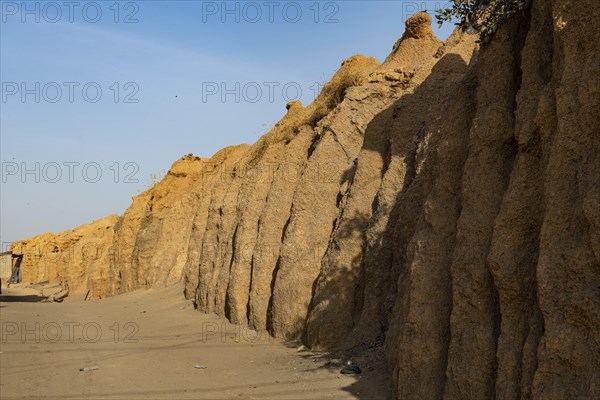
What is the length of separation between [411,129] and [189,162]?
20298 mm

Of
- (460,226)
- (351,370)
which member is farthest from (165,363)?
(460,226)

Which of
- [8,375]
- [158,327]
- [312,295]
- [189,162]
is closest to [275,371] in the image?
[312,295]

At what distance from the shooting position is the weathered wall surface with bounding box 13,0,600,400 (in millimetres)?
4895

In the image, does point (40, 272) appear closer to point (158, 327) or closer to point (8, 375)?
point (158, 327)

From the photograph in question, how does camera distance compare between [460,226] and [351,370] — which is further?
[351,370]

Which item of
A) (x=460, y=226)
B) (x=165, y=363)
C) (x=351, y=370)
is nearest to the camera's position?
(x=460, y=226)

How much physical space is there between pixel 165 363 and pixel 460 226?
582cm

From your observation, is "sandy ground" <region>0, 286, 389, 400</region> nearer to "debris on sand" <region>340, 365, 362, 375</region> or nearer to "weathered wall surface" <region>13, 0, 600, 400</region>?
"debris on sand" <region>340, 365, 362, 375</region>

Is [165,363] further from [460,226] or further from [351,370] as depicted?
[460,226]

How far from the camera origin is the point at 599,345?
443 cm

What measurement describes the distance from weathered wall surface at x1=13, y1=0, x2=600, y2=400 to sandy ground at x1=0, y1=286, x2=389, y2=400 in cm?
59

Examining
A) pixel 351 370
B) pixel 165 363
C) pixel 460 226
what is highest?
pixel 460 226

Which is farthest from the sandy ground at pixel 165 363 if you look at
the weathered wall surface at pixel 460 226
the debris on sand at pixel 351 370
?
the weathered wall surface at pixel 460 226

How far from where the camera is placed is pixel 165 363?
394 inches
